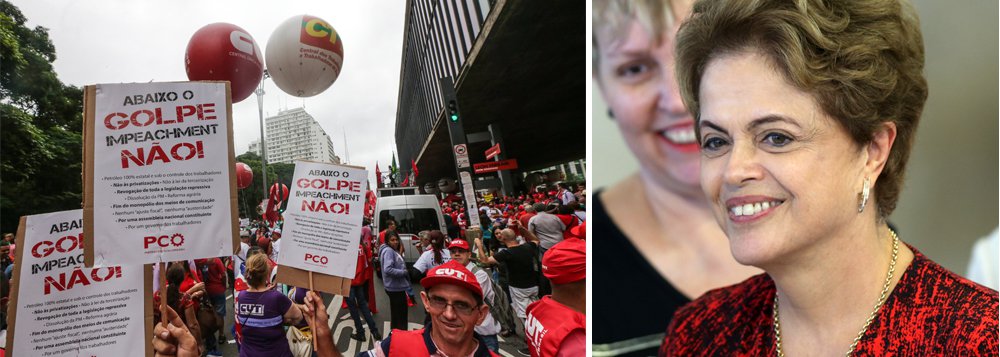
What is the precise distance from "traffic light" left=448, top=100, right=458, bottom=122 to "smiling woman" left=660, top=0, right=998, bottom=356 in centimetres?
780

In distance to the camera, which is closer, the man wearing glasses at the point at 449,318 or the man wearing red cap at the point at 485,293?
the man wearing glasses at the point at 449,318

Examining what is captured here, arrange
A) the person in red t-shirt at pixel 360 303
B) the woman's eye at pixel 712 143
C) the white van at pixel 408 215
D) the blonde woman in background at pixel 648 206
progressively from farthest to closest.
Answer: the white van at pixel 408 215, the person in red t-shirt at pixel 360 303, the blonde woman in background at pixel 648 206, the woman's eye at pixel 712 143

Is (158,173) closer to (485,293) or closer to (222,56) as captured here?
(485,293)

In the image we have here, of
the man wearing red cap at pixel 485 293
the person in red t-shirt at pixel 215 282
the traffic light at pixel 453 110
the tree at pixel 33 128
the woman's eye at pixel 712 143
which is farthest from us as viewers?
the tree at pixel 33 128

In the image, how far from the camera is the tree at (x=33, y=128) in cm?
1519

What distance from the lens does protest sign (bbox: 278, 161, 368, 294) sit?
9.40 feet

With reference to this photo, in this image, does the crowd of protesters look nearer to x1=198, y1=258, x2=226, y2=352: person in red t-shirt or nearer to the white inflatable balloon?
x1=198, y1=258, x2=226, y2=352: person in red t-shirt

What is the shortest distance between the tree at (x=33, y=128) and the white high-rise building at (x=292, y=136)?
10460mm

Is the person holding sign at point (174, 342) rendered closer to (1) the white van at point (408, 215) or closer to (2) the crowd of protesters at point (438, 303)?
(2) the crowd of protesters at point (438, 303)

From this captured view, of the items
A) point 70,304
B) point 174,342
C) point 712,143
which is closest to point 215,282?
point 70,304

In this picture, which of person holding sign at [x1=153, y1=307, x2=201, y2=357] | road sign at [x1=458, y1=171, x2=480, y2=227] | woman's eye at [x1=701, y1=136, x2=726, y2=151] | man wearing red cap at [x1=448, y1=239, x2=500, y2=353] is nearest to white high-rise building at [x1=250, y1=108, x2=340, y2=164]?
road sign at [x1=458, y1=171, x2=480, y2=227]

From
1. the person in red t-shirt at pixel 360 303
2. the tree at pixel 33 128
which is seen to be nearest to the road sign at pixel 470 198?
the person in red t-shirt at pixel 360 303

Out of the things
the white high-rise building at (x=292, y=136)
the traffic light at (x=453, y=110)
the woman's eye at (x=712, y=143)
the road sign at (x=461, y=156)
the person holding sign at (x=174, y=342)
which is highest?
the white high-rise building at (x=292, y=136)

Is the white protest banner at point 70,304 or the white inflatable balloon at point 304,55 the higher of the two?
the white inflatable balloon at point 304,55
